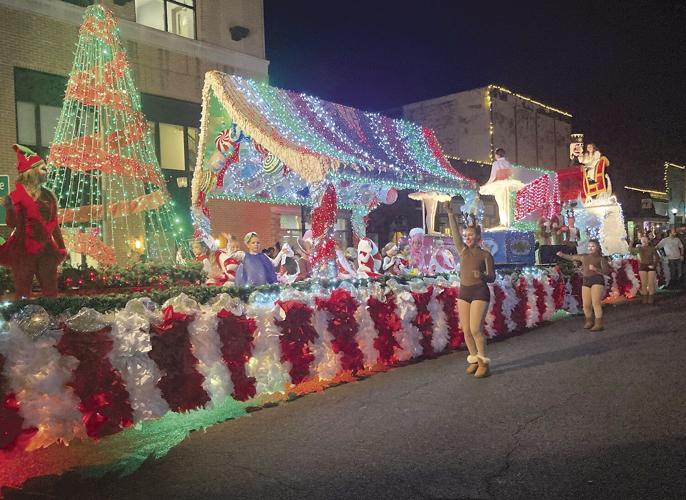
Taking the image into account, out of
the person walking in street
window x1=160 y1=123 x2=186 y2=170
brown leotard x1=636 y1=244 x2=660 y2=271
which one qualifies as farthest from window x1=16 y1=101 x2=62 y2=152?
the person walking in street

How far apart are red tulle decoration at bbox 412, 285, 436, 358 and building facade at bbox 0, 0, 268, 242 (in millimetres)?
11108

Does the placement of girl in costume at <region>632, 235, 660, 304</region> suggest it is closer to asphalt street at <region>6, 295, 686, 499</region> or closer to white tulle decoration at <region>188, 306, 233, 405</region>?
asphalt street at <region>6, 295, 686, 499</region>

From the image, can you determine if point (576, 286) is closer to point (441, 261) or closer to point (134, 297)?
point (441, 261)

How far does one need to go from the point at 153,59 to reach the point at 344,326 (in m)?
13.3

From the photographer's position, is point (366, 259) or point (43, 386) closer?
point (43, 386)

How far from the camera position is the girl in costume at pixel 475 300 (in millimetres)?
6762

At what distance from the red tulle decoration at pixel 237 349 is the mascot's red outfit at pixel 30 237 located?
12.2 feet

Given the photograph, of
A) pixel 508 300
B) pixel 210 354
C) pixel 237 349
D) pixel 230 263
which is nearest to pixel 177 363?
pixel 210 354

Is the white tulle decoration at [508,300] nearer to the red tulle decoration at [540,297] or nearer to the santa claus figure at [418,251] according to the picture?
the red tulle decoration at [540,297]

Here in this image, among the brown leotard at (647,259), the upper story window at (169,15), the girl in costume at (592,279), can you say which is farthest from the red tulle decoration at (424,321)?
the upper story window at (169,15)

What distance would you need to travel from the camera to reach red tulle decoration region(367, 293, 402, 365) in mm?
7547

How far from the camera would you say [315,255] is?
10.1 metres

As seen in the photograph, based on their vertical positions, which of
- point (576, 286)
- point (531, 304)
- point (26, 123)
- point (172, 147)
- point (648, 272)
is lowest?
point (531, 304)

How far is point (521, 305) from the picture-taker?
1058cm
